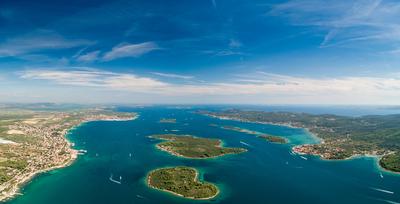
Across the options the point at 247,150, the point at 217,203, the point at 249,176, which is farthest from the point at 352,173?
the point at 217,203

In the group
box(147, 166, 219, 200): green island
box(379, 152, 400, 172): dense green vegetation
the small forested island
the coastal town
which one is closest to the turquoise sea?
box(147, 166, 219, 200): green island

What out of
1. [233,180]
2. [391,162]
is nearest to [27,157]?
[233,180]

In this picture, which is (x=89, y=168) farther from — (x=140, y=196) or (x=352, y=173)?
(x=352, y=173)

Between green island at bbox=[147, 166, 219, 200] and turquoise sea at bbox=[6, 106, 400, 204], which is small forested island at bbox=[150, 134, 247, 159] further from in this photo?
green island at bbox=[147, 166, 219, 200]

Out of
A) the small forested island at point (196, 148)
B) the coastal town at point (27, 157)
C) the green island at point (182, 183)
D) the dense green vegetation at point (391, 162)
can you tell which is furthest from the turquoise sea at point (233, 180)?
the small forested island at point (196, 148)

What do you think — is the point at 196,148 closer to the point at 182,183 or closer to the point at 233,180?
the point at 233,180

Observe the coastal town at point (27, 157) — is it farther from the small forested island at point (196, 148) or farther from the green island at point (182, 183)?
the small forested island at point (196, 148)
